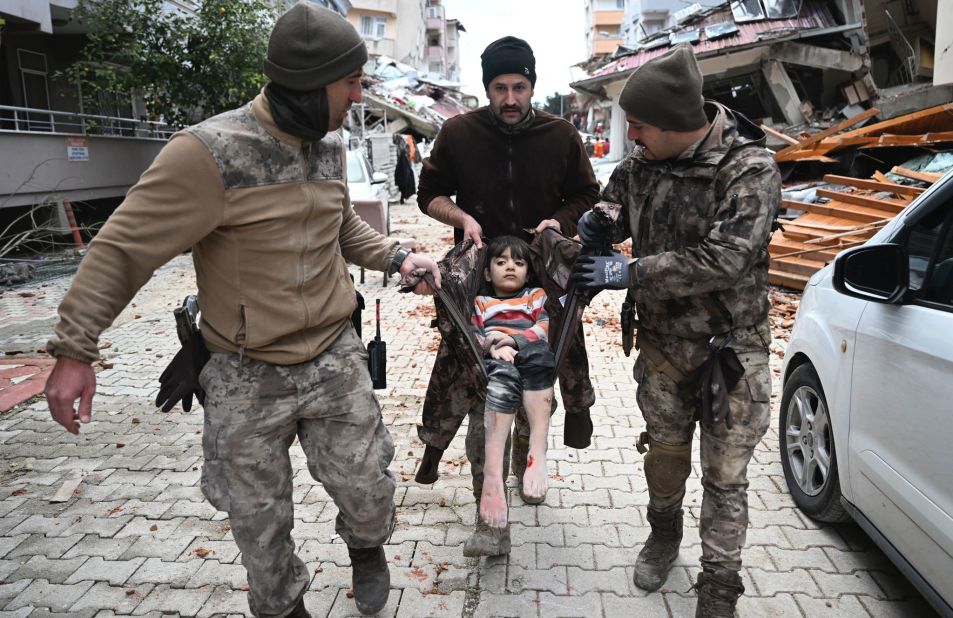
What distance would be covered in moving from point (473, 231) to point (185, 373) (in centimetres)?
150

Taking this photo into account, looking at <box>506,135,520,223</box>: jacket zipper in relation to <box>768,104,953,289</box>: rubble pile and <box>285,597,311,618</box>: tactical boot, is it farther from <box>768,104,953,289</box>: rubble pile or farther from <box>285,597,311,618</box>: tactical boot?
<box>768,104,953,289</box>: rubble pile

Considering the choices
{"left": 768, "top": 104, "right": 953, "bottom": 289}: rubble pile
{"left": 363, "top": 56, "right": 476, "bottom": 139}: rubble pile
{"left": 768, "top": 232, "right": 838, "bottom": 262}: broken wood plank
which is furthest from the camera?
{"left": 363, "top": 56, "right": 476, "bottom": 139}: rubble pile

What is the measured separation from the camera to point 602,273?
2.86 meters

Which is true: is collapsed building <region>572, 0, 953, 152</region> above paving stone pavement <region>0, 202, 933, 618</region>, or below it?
above

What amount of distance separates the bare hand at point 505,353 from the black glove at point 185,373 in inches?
48.0

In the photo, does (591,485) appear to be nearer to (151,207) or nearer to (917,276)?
(917,276)

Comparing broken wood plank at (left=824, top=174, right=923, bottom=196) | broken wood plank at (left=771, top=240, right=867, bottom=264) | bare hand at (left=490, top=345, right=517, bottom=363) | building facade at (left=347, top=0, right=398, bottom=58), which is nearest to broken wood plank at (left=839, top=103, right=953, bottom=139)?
broken wood plank at (left=824, top=174, right=923, bottom=196)

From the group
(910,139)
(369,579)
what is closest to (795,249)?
(910,139)

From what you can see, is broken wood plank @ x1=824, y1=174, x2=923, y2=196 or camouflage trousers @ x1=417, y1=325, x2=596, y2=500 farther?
broken wood plank @ x1=824, y1=174, x2=923, y2=196

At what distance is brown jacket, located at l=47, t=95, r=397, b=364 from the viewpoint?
86.6 inches

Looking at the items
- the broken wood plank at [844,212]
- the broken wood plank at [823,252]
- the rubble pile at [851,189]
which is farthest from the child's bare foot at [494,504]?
the broken wood plank at [844,212]

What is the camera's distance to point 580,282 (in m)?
2.89

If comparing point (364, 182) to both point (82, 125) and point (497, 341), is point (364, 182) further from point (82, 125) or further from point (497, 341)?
point (497, 341)

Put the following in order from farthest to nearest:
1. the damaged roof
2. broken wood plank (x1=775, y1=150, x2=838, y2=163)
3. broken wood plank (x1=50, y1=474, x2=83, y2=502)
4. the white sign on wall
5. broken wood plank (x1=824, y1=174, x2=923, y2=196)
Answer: the damaged roof
broken wood plank (x1=775, y1=150, x2=838, y2=163)
the white sign on wall
broken wood plank (x1=824, y1=174, x2=923, y2=196)
broken wood plank (x1=50, y1=474, x2=83, y2=502)
